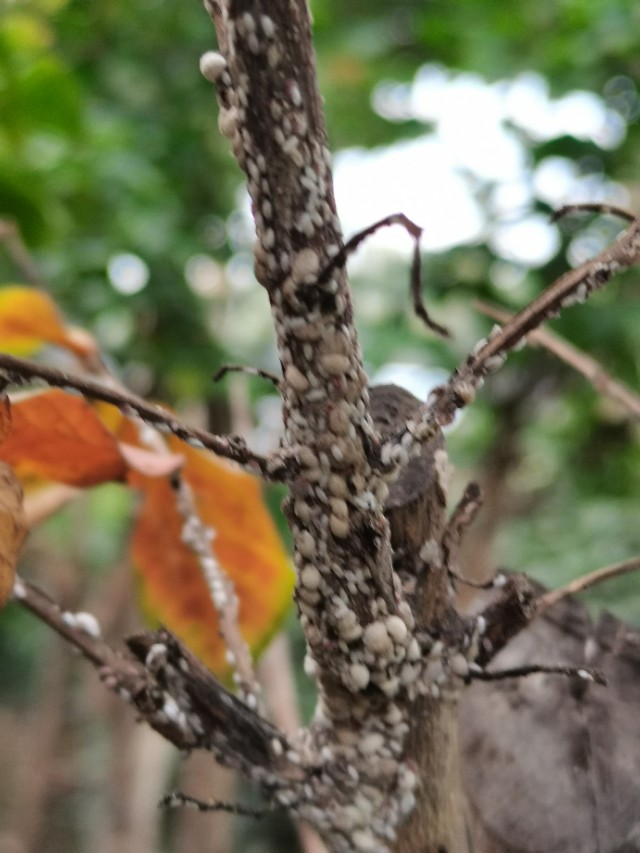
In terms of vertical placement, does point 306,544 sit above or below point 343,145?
below

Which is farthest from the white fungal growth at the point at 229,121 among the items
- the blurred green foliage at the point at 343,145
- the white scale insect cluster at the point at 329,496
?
the blurred green foliage at the point at 343,145

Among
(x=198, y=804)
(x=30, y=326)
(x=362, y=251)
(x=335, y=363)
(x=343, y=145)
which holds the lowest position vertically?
(x=198, y=804)

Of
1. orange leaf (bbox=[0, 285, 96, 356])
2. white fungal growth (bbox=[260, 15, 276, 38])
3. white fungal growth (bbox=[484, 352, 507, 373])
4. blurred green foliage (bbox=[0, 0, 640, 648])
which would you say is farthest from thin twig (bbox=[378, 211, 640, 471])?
blurred green foliage (bbox=[0, 0, 640, 648])

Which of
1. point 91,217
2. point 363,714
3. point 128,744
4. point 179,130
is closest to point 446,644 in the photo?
point 363,714

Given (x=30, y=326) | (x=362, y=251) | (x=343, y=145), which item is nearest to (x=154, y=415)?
(x=30, y=326)

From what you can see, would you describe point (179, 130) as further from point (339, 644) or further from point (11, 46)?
point (339, 644)

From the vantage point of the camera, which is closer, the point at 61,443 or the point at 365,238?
the point at 365,238

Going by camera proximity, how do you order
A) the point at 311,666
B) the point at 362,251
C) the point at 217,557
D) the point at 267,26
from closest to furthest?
the point at 267,26, the point at 311,666, the point at 217,557, the point at 362,251

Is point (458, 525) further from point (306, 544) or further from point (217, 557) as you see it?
point (217, 557)

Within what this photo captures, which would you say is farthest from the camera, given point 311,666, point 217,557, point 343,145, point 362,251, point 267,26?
point 343,145
